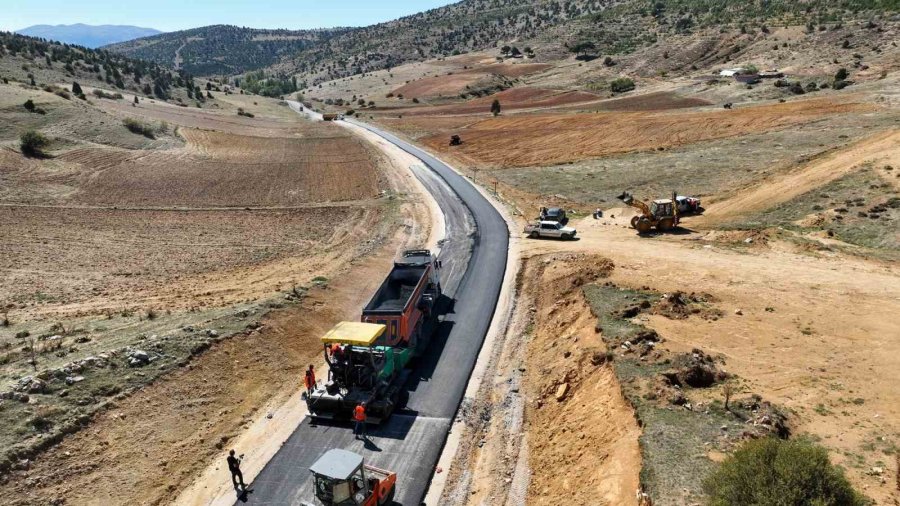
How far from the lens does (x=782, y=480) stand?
1081 centimetres

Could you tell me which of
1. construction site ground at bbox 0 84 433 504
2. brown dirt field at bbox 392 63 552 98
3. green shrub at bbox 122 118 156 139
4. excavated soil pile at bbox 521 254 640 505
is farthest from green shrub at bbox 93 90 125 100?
excavated soil pile at bbox 521 254 640 505

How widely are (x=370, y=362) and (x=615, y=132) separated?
57582 millimetres

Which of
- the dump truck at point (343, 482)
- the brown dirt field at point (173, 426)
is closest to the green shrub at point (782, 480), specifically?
the dump truck at point (343, 482)

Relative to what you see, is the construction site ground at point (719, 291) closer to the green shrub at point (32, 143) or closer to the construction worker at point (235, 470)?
the construction worker at point (235, 470)

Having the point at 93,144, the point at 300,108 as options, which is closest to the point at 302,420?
the point at 93,144

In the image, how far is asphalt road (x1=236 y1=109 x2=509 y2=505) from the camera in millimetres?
17031

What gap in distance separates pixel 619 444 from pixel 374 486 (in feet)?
22.0

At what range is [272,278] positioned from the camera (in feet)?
110

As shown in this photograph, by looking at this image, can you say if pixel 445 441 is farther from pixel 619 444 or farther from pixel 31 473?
pixel 31 473

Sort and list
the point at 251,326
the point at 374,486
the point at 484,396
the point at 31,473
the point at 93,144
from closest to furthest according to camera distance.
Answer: the point at 374,486 < the point at 31,473 < the point at 484,396 < the point at 251,326 < the point at 93,144

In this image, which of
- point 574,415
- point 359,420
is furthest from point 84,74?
point 574,415

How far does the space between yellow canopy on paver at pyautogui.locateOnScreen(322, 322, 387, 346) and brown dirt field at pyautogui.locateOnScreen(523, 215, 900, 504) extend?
35.1ft

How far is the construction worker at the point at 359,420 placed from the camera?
61.0 feet

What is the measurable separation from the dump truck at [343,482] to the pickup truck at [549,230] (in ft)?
88.8
